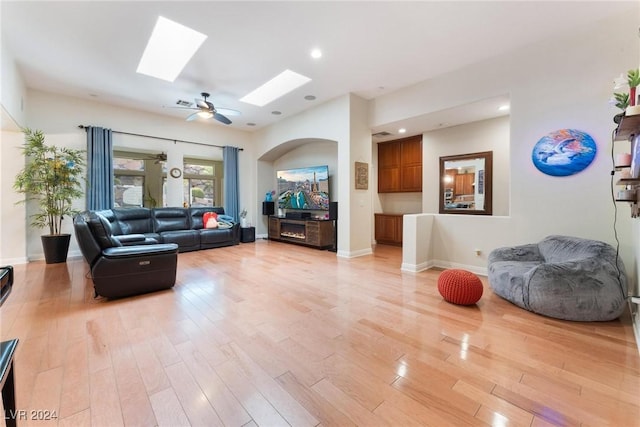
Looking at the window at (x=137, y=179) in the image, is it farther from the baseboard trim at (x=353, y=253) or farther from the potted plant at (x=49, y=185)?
the baseboard trim at (x=353, y=253)

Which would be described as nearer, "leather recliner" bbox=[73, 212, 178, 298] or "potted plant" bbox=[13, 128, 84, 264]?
"leather recliner" bbox=[73, 212, 178, 298]

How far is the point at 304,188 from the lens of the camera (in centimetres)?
685

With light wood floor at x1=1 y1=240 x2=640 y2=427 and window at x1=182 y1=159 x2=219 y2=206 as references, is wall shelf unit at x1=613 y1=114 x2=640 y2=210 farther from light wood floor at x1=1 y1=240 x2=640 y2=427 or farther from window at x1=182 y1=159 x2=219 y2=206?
window at x1=182 y1=159 x2=219 y2=206

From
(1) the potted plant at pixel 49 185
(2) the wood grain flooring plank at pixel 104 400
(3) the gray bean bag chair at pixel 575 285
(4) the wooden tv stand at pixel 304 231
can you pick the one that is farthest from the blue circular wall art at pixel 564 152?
(1) the potted plant at pixel 49 185

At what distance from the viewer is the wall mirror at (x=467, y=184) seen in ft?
17.3

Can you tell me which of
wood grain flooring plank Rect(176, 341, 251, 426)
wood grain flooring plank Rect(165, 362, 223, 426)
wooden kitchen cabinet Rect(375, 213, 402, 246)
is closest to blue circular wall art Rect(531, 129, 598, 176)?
wooden kitchen cabinet Rect(375, 213, 402, 246)

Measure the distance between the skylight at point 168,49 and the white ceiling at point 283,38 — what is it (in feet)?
0.38

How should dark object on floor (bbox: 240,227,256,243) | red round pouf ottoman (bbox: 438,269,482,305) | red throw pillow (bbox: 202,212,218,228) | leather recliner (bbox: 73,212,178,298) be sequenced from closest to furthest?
red round pouf ottoman (bbox: 438,269,482,305)
leather recliner (bbox: 73,212,178,298)
red throw pillow (bbox: 202,212,218,228)
dark object on floor (bbox: 240,227,256,243)

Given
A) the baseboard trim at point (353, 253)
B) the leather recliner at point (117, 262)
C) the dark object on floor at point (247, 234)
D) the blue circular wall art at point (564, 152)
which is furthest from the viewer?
the dark object on floor at point (247, 234)

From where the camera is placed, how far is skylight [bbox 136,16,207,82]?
3.32 meters

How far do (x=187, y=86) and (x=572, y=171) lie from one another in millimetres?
6034

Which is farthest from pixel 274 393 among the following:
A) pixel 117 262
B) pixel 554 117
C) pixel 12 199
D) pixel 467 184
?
pixel 12 199

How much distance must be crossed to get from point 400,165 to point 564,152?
364 centimetres

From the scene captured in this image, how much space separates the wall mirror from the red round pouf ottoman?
3145 millimetres
